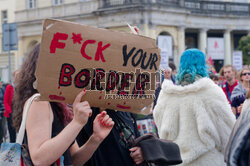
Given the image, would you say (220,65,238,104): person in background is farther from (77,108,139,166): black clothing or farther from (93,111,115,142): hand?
(93,111,115,142): hand

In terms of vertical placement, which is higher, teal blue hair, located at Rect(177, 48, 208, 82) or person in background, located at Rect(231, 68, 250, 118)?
teal blue hair, located at Rect(177, 48, 208, 82)

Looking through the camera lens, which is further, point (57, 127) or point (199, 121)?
point (199, 121)

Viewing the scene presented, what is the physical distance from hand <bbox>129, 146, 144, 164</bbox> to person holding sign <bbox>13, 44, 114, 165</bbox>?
0.83 ft

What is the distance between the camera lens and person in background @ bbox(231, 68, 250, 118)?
21.4 ft

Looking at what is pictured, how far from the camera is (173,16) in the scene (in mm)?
28234

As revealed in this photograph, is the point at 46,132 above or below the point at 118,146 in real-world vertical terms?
above

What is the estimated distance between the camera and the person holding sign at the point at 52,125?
2.38 m

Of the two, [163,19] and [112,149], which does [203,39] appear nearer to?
[163,19]

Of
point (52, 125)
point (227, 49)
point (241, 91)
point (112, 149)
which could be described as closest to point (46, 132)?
point (52, 125)

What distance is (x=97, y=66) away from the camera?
2.53 metres

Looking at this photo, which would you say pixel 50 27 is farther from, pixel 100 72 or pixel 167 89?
pixel 167 89

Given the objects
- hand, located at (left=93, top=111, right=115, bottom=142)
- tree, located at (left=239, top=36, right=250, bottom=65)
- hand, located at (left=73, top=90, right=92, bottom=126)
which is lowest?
hand, located at (left=93, top=111, right=115, bottom=142)

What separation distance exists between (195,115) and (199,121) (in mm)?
117

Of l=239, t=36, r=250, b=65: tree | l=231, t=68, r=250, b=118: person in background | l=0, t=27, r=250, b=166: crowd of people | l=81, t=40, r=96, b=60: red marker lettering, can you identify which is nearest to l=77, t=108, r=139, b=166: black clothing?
l=0, t=27, r=250, b=166: crowd of people
